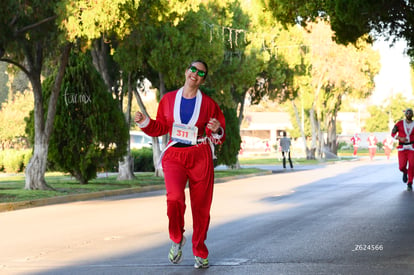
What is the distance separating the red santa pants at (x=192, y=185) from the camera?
8.80 metres

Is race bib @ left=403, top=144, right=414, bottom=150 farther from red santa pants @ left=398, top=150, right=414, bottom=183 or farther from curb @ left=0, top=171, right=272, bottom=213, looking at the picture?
curb @ left=0, top=171, right=272, bottom=213

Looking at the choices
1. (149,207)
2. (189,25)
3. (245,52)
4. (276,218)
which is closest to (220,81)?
(245,52)

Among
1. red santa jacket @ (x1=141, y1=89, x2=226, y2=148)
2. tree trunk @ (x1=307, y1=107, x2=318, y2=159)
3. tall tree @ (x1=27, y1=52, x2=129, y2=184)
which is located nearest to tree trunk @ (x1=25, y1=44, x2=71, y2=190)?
tall tree @ (x1=27, y1=52, x2=129, y2=184)

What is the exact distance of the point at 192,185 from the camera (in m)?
8.97

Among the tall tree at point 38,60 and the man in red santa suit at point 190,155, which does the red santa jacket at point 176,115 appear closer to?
the man in red santa suit at point 190,155

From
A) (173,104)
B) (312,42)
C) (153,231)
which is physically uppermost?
(312,42)

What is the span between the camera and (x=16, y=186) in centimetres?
2566

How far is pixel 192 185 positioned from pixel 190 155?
1.02 feet

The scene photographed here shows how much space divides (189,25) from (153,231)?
58.3ft

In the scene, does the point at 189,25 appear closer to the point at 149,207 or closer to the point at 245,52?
the point at 245,52

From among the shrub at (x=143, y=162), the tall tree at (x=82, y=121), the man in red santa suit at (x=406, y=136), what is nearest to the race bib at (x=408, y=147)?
the man in red santa suit at (x=406, y=136)

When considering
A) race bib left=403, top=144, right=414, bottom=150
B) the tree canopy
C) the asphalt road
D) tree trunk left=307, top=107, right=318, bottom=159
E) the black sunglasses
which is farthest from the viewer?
tree trunk left=307, top=107, right=318, bottom=159

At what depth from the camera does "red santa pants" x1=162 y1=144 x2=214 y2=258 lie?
880cm

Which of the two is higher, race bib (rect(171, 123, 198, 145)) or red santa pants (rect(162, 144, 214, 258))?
race bib (rect(171, 123, 198, 145))
